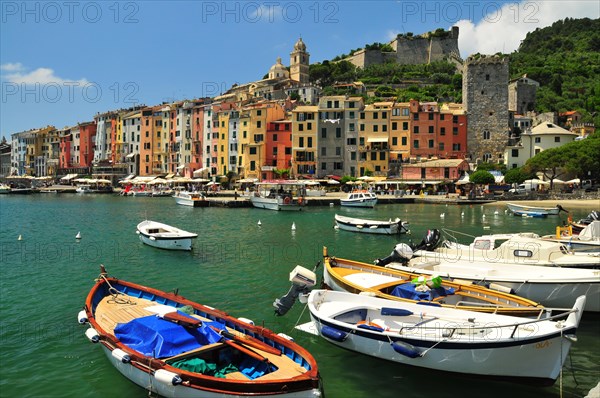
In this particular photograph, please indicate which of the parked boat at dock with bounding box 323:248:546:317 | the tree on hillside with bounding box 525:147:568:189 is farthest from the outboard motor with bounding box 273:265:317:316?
the tree on hillside with bounding box 525:147:568:189

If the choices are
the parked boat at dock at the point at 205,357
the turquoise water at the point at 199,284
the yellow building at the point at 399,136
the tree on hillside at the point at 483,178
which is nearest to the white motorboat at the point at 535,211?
the turquoise water at the point at 199,284

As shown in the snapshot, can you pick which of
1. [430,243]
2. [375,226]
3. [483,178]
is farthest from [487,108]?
[430,243]

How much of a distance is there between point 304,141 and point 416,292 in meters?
66.6

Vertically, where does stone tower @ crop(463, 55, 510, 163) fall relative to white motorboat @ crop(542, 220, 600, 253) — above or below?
above

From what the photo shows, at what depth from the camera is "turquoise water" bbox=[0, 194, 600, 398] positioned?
1101 centimetres

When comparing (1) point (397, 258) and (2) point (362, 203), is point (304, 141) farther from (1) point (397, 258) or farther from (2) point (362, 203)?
(1) point (397, 258)

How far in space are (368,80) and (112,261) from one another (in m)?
106

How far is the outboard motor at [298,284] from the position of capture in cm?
1353

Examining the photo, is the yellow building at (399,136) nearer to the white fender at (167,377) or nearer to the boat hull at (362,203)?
the boat hull at (362,203)

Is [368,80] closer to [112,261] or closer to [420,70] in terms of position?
[420,70]

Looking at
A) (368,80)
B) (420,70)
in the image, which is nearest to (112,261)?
(368,80)

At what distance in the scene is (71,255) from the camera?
2703cm

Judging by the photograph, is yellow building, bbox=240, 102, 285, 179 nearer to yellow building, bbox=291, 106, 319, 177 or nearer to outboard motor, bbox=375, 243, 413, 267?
yellow building, bbox=291, 106, 319, 177

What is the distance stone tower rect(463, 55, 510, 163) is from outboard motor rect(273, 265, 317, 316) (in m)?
71.5
